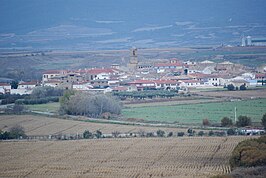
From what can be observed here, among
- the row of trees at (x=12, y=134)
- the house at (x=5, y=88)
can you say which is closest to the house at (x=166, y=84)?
the house at (x=5, y=88)

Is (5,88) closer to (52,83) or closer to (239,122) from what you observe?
(52,83)

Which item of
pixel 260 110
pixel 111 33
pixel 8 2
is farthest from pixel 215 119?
pixel 8 2

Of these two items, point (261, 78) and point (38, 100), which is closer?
point (38, 100)

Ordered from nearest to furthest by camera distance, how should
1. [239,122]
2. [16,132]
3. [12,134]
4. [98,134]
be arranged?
1. [98,134]
2. [12,134]
3. [16,132]
4. [239,122]

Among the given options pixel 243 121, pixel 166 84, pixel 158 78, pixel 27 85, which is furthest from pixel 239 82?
pixel 243 121

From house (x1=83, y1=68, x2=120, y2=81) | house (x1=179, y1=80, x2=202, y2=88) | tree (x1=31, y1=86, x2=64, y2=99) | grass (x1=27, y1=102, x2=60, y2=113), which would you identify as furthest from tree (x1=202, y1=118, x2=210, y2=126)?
house (x1=83, y1=68, x2=120, y2=81)

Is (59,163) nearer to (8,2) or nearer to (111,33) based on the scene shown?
(111,33)
